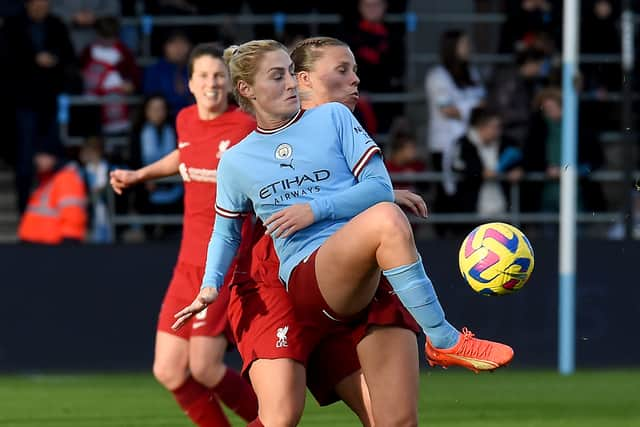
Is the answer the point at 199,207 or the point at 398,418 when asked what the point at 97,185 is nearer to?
the point at 199,207

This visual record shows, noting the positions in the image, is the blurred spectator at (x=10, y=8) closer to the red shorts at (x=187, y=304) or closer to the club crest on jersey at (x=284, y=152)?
the red shorts at (x=187, y=304)

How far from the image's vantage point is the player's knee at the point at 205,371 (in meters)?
7.64

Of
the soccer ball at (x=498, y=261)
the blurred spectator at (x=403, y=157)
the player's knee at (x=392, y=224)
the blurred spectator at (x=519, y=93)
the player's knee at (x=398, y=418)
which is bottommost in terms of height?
the blurred spectator at (x=403, y=157)

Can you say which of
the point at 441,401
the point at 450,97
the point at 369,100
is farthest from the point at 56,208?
the point at 441,401

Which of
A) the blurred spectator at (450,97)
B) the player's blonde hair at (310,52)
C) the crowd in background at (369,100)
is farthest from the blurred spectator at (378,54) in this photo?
the player's blonde hair at (310,52)

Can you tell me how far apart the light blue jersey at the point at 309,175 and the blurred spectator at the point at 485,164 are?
720 cm

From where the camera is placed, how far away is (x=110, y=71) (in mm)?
13938

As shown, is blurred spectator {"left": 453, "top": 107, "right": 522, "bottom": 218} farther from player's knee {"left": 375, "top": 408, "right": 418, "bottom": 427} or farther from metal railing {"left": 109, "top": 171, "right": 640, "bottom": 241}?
player's knee {"left": 375, "top": 408, "right": 418, "bottom": 427}

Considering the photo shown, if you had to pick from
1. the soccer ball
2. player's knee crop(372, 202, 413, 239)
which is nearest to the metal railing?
the soccer ball

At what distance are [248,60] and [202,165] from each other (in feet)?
5.89

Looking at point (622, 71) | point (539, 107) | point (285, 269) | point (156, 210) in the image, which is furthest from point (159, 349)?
point (622, 71)

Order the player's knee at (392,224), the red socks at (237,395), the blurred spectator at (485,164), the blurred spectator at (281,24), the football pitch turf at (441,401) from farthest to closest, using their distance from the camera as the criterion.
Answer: the blurred spectator at (281,24), the blurred spectator at (485,164), the football pitch turf at (441,401), the red socks at (237,395), the player's knee at (392,224)

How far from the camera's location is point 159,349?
7.68 m

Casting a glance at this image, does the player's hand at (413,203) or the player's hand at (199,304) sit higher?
the player's hand at (413,203)
